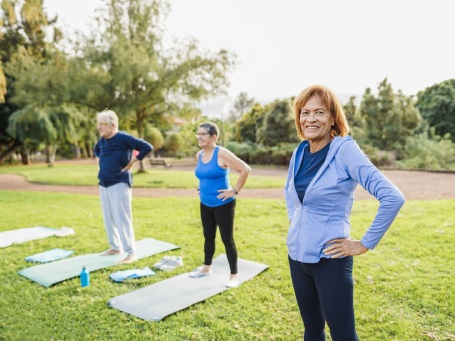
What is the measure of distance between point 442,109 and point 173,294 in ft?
88.0

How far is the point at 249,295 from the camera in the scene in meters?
3.89

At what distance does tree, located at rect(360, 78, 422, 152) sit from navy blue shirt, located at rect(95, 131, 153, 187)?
1951 centimetres

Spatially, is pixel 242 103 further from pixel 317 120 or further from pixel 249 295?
pixel 317 120

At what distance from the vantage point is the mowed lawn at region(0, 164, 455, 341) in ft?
10.5

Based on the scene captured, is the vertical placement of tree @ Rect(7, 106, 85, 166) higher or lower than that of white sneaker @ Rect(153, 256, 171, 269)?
higher

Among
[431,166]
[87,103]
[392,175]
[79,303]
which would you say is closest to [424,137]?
[431,166]

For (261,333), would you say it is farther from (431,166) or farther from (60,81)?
(431,166)

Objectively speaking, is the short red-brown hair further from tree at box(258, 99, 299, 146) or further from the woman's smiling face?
tree at box(258, 99, 299, 146)

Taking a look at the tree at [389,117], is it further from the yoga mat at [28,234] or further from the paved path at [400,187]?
the yoga mat at [28,234]

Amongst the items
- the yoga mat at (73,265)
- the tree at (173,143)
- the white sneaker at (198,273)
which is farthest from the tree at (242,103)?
the white sneaker at (198,273)

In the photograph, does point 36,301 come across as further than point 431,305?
Yes

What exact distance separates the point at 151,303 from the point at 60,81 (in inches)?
622

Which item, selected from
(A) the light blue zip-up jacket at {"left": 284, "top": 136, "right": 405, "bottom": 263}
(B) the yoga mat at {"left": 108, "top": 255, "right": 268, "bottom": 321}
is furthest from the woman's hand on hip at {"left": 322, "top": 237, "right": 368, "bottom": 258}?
(B) the yoga mat at {"left": 108, "top": 255, "right": 268, "bottom": 321}

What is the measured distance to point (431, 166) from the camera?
18.0 m
